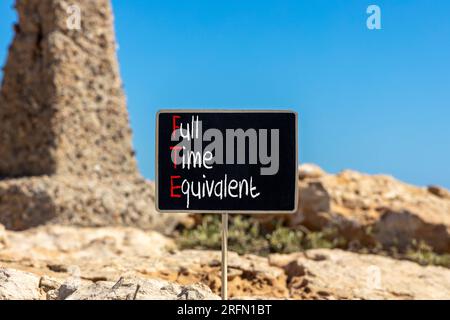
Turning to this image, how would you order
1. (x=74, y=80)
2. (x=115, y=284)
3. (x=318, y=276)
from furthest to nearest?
(x=74, y=80), (x=318, y=276), (x=115, y=284)

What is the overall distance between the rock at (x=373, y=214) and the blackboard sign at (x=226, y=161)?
7.23 m

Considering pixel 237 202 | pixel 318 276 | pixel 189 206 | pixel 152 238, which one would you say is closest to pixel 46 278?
pixel 189 206

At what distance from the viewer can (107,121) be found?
542 inches

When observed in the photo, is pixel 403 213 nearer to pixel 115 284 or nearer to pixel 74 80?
pixel 74 80

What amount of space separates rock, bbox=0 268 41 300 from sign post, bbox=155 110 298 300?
3.45ft

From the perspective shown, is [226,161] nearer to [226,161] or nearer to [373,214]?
[226,161]

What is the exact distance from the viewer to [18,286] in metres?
4.64

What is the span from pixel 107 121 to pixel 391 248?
6176mm

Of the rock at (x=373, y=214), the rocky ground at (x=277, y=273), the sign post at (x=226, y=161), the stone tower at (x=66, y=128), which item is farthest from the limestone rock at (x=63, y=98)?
the sign post at (x=226, y=161)

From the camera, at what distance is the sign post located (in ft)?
15.4

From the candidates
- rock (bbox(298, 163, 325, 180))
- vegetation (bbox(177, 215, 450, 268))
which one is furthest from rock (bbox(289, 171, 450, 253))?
rock (bbox(298, 163, 325, 180))

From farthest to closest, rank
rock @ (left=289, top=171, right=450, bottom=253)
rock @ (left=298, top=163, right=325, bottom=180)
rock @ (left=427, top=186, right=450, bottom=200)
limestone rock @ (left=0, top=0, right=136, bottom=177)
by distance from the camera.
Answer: rock @ (left=427, top=186, right=450, bottom=200) → limestone rock @ (left=0, top=0, right=136, bottom=177) → rock @ (left=298, top=163, right=325, bottom=180) → rock @ (left=289, top=171, right=450, bottom=253)

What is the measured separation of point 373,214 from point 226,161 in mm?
7672

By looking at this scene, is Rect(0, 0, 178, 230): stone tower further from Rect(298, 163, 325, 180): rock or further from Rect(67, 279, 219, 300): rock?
Rect(67, 279, 219, 300): rock
